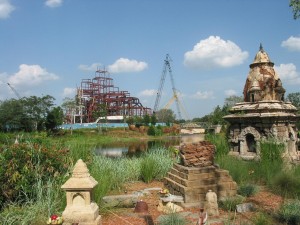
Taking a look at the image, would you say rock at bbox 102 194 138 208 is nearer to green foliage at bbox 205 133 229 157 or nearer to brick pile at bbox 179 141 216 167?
brick pile at bbox 179 141 216 167

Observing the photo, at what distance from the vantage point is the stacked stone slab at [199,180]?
5.96 m

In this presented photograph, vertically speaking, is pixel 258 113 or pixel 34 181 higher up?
pixel 258 113

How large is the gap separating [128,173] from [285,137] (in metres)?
5.61

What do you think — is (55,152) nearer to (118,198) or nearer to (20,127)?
(118,198)

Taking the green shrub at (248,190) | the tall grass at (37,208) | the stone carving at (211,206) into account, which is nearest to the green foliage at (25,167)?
the tall grass at (37,208)

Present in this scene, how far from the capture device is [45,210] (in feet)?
16.1

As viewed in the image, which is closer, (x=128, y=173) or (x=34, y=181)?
(x=34, y=181)

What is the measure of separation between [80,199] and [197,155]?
2876 millimetres

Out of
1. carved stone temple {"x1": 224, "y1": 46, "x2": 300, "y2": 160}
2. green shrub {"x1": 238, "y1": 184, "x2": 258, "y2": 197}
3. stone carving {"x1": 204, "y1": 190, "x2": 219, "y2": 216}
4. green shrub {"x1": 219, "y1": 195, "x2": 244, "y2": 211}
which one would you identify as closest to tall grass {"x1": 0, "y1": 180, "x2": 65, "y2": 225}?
stone carving {"x1": 204, "y1": 190, "x2": 219, "y2": 216}

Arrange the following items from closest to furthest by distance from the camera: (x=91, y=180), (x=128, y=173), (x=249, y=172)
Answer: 1. (x=91, y=180)
2. (x=249, y=172)
3. (x=128, y=173)

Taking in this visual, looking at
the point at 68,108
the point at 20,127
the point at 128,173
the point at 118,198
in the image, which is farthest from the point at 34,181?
the point at 68,108

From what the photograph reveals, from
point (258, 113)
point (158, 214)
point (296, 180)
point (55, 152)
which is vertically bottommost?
point (158, 214)

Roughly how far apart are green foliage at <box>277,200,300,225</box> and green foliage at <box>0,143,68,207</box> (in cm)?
407

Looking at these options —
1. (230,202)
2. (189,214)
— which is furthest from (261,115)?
(189,214)
